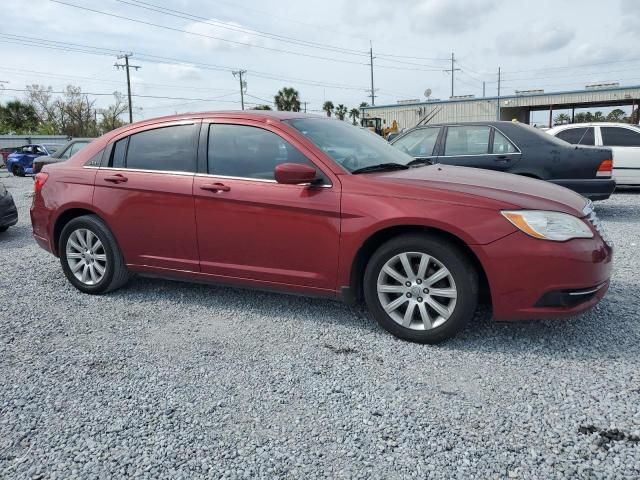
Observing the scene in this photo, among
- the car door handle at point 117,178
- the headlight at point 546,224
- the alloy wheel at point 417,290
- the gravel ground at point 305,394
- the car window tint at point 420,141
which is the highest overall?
the car window tint at point 420,141

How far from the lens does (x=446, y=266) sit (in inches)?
125

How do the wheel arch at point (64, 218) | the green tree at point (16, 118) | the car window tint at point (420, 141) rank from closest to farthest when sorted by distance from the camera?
1. the wheel arch at point (64, 218)
2. the car window tint at point (420, 141)
3. the green tree at point (16, 118)

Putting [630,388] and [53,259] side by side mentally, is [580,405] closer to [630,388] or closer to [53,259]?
[630,388]

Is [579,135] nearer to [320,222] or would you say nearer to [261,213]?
[320,222]

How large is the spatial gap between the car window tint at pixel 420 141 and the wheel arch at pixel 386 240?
4.65 metres

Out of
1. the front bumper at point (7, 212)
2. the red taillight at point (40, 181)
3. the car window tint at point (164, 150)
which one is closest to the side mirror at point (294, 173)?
the car window tint at point (164, 150)

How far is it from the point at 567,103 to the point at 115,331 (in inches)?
1553

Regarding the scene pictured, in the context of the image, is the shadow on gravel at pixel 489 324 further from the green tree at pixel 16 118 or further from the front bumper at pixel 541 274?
the green tree at pixel 16 118

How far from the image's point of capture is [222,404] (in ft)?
8.75

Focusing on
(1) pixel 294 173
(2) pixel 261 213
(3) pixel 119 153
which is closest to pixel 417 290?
(1) pixel 294 173

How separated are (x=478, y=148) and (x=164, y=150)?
194 inches

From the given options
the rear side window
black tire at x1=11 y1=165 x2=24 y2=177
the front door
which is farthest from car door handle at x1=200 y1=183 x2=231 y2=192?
black tire at x1=11 y1=165 x2=24 y2=177

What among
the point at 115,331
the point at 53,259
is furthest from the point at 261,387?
the point at 53,259

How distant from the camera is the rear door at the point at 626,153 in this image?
9.73 meters
